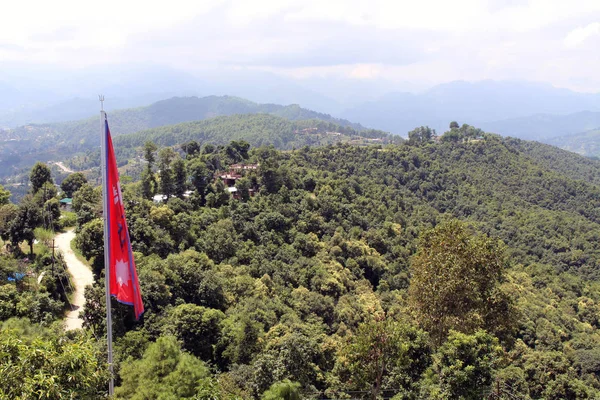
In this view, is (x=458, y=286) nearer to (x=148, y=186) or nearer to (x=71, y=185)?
(x=148, y=186)

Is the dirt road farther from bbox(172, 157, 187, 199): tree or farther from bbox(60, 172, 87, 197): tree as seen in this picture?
bbox(172, 157, 187, 199): tree

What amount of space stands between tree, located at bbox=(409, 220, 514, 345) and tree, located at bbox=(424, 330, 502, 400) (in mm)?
2025

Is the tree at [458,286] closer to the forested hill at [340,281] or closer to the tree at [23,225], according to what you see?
the forested hill at [340,281]

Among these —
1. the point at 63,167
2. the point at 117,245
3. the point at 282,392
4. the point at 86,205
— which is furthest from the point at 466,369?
the point at 63,167

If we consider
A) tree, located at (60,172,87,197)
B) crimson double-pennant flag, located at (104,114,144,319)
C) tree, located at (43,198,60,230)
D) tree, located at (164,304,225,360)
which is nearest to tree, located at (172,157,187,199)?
tree, located at (43,198,60,230)

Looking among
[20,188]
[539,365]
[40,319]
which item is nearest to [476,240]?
[539,365]

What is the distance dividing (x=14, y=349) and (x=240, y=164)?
1357 inches

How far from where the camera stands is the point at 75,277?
18609 mm

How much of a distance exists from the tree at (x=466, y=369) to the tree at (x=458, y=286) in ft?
6.64

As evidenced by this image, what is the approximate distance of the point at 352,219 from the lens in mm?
34875

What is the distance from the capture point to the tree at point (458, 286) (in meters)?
11.2

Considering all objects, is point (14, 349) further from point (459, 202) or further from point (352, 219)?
point (459, 202)

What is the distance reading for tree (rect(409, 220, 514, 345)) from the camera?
11250 millimetres

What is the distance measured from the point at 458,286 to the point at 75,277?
16.9m
